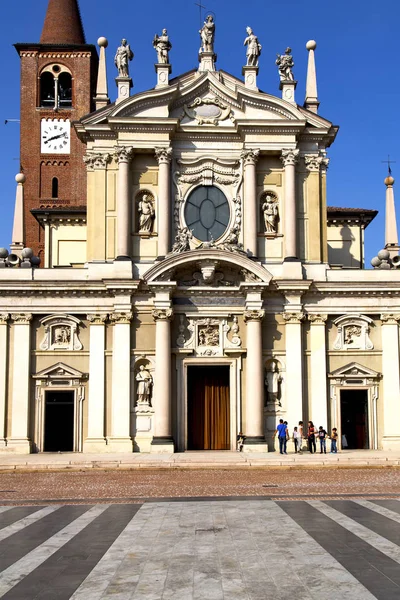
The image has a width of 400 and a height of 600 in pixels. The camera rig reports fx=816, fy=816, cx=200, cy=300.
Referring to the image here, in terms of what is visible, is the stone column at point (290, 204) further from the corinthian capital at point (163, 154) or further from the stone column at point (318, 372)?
the corinthian capital at point (163, 154)

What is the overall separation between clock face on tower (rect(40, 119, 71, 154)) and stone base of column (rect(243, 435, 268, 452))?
32.0m

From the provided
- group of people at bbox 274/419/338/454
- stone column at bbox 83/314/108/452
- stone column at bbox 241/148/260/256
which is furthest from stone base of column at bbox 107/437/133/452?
stone column at bbox 241/148/260/256

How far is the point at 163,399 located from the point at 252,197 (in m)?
9.05

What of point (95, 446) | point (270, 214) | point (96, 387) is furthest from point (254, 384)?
point (270, 214)

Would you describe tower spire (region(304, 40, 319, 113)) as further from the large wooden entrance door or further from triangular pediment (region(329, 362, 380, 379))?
the large wooden entrance door


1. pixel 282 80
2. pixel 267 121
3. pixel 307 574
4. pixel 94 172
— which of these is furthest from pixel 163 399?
pixel 307 574

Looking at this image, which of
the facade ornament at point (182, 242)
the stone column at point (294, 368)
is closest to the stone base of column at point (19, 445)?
the facade ornament at point (182, 242)

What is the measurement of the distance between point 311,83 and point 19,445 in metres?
19.9

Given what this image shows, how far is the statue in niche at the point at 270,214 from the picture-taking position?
112 ft

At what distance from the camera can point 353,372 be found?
3350 centimetres

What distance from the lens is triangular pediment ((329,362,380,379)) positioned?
3341 centimetres

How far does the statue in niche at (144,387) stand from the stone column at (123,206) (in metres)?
4.78

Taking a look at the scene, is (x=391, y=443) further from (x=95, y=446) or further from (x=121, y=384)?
(x=95, y=446)

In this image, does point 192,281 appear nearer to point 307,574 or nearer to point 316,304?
point 316,304
